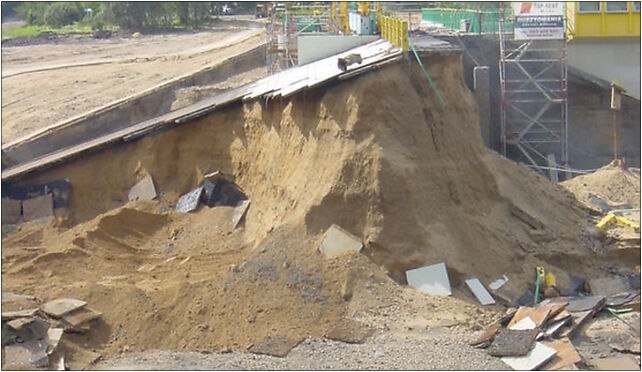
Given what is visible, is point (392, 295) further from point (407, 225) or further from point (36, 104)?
point (36, 104)

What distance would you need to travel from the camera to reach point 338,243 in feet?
71.7

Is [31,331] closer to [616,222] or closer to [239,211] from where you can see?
[239,211]

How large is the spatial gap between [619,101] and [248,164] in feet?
44.2

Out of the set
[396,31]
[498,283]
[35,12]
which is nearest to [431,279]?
[498,283]

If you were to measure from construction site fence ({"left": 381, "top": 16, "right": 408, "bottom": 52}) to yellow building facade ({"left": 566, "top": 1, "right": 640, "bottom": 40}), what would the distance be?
37.0ft

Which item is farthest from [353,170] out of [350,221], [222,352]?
[222,352]

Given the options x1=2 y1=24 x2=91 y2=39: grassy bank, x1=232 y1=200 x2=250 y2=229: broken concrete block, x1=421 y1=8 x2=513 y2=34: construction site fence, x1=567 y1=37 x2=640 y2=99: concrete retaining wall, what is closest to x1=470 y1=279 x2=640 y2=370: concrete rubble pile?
x1=232 y1=200 x2=250 y2=229: broken concrete block

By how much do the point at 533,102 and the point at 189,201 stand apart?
41.9ft

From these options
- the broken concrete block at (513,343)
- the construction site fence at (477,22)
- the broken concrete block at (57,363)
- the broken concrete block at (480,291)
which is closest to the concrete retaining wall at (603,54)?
the construction site fence at (477,22)

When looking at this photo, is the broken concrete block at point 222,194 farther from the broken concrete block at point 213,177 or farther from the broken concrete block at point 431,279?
the broken concrete block at point 431,279

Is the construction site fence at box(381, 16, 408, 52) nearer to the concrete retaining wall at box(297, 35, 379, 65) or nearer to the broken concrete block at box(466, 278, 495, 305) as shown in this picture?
the concrete retaining wall at box(297, 35, 379, 65)

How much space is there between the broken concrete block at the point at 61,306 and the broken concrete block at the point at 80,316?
0.07 m

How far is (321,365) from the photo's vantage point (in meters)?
19.0

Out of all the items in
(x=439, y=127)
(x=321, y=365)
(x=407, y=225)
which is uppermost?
(x=439, y=127)
